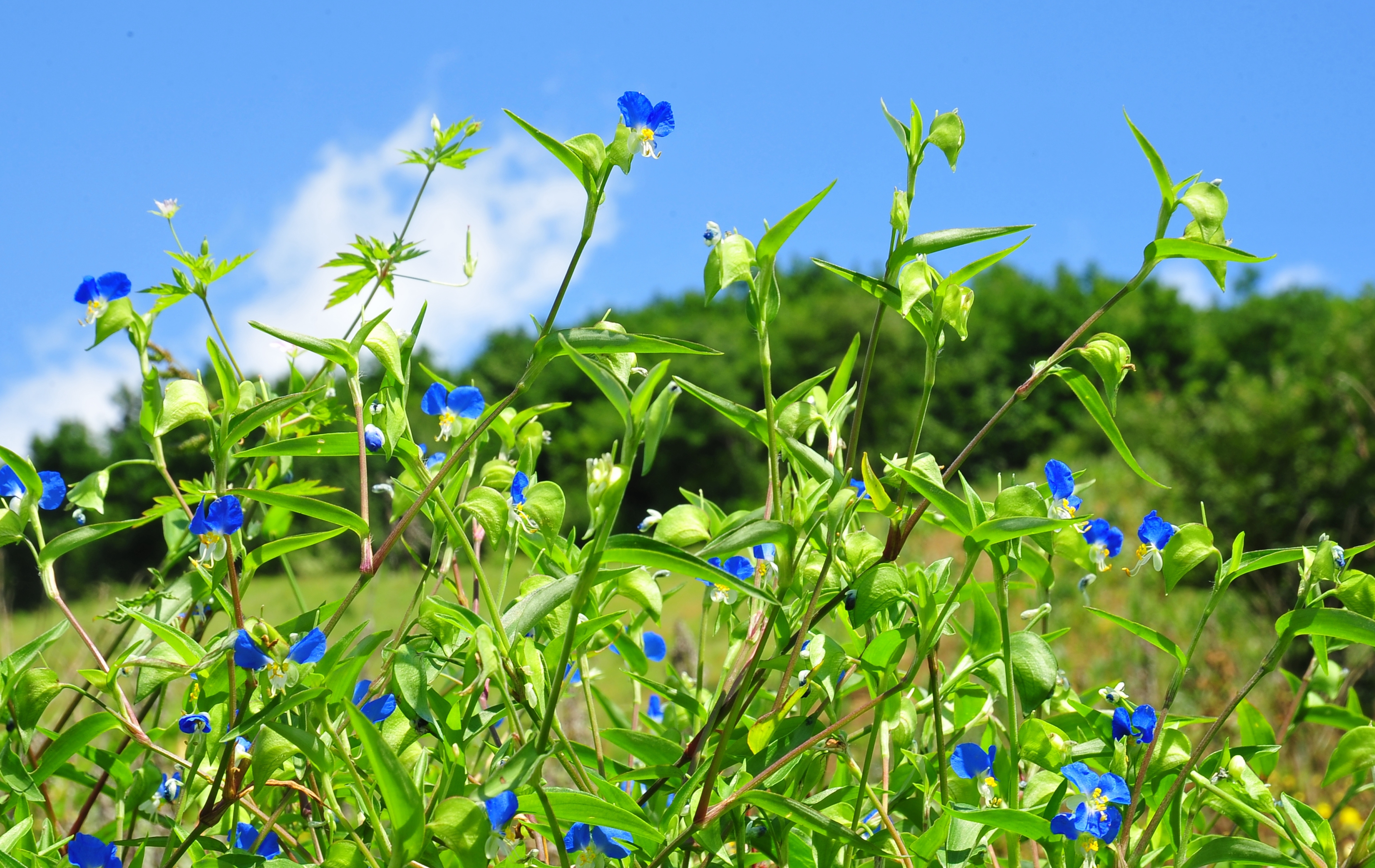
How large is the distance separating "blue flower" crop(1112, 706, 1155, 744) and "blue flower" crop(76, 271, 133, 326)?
3.37 ft

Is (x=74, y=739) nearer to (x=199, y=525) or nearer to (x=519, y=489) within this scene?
(x=199, y=525)

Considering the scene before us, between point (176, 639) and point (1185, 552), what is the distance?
33.6 inches

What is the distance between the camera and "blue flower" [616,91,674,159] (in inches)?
29.0

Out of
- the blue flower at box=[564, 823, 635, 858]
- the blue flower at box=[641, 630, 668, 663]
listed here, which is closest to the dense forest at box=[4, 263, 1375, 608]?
the blue flower at box=[641, 630, 668, 663]

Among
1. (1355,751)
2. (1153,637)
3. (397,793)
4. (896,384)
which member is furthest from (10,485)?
(896,384)

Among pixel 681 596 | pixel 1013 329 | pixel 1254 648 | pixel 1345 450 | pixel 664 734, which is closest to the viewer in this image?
pixel 664 734

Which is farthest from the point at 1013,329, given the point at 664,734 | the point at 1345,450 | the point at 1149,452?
the point at 664,734

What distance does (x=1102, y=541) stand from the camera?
0.90 metres

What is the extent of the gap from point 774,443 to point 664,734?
0.55 metres

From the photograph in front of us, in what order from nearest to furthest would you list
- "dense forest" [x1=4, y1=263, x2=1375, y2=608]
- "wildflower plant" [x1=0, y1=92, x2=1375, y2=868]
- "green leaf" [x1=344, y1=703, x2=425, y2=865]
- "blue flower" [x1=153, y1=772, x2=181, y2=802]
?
"green leaf" [x1=344, y1=703, x2=425, y2=865]
"wildflower plant" [x1=0, y1=92, x2=1375, y2=868]
"blue flower" [x1=153, y1=772, x2=181, y2=802]
"dense forest" [x1=4, y1=263, x2=1375, y2=608]

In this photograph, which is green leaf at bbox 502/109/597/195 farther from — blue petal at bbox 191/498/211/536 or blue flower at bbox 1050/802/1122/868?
blue flower at bbox 1050/802/1122/868

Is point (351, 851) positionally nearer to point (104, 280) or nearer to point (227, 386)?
point (227, 386)

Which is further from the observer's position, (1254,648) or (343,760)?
(1254,648)

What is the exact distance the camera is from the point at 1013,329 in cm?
3078
